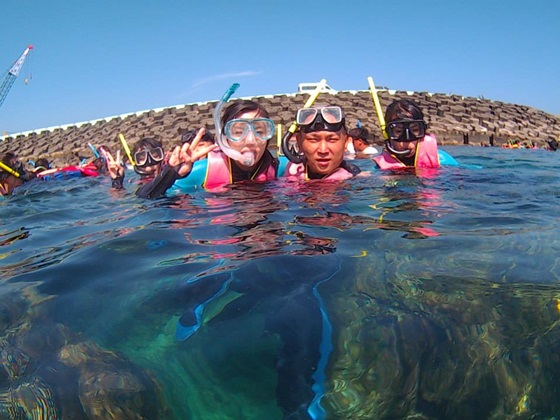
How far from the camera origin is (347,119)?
58.2 feet

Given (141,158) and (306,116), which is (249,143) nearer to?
(306,116)

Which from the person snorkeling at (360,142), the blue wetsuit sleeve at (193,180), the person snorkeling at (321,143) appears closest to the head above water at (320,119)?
the person snorkeling at (321,143)

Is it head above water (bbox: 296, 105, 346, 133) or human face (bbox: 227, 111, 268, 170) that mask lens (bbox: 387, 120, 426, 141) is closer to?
head above water (bbox: 296, 105, 346, 133)

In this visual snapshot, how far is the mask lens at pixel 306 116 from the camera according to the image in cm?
446

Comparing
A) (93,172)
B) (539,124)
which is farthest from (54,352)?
Result: (539,124)

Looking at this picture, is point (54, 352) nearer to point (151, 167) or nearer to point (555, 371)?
point (555, 371)

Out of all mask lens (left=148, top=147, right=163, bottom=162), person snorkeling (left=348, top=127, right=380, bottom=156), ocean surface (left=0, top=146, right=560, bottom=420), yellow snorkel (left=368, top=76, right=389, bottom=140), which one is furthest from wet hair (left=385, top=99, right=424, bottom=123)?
person snorkeling (left=348, top=127, right=380, bottom=156)

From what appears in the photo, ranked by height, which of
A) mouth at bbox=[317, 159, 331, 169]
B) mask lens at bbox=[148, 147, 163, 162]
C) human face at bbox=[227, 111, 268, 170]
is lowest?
mask lens at bbox=[148, 147, 163, 162]

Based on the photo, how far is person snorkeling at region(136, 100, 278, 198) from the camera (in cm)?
426

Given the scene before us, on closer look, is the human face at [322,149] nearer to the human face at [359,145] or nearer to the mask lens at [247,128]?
the mask lens at [247,128]

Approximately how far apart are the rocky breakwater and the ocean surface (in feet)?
48.6

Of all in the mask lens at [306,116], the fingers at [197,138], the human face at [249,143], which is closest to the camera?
the fingers at [197,138]

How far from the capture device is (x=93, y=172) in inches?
405

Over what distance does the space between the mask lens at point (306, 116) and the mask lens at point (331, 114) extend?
0.33 feet
